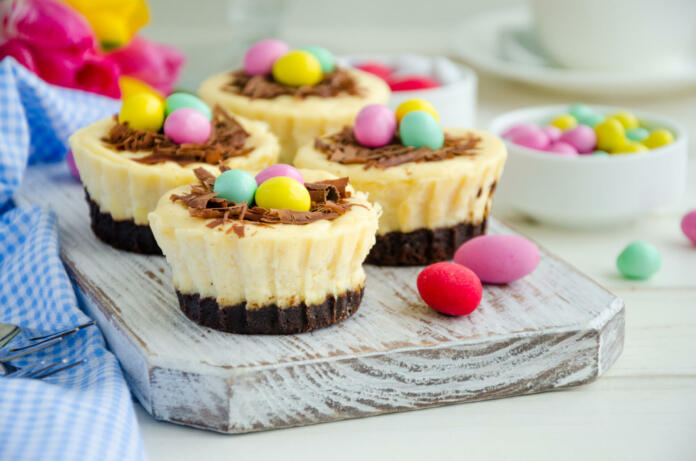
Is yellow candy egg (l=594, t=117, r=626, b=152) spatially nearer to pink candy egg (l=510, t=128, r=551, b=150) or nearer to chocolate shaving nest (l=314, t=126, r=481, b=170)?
pink candy egg (l=510, t=128, r=551, b=150)

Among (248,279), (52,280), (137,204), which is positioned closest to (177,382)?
(248,279)

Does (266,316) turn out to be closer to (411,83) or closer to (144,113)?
(144,113)

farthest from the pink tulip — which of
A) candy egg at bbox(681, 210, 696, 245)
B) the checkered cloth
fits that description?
candy egg at bbox(681, 210, 696, 245)

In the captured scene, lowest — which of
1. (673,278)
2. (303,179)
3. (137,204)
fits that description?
(673,278)

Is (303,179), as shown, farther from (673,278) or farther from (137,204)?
(673,278)

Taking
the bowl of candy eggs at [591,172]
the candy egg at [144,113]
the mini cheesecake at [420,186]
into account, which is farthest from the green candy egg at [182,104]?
the bowl of candy eggs at [591,172]

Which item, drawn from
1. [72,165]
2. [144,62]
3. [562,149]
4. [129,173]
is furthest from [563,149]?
[144,62]
